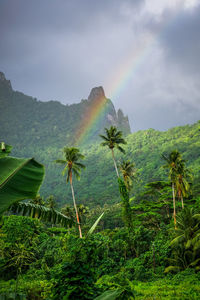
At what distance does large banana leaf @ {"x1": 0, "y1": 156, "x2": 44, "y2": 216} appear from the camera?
2676 mm

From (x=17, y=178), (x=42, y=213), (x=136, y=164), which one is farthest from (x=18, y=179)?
(x=136, y=164)

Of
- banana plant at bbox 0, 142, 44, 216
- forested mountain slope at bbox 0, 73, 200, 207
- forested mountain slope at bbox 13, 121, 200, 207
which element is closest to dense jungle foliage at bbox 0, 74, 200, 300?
banana plant at bbox 0, 142, 44, 216

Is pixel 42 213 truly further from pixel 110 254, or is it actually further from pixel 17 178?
pixel 110 254

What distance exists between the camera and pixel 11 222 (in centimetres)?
1881

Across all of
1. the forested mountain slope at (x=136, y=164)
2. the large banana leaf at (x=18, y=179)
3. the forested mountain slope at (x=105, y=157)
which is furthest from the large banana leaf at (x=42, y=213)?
the forested mountain slope at (x=136, y=164)

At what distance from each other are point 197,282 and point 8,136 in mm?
191807

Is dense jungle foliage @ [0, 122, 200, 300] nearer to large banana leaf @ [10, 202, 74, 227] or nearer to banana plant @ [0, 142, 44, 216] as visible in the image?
large banana leaf @ [10, 202, 74, 227]

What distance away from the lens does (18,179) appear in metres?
2.85

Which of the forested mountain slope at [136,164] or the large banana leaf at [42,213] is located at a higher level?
the forested mountain slope at [136,164]

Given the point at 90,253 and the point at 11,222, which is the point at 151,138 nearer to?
the point at 11,222

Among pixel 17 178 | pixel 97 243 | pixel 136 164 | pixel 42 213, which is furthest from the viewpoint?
pixel 136 164

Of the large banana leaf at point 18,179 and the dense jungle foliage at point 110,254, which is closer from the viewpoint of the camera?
the large banana leaf at point 18,179

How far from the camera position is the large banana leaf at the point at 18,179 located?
2.68 meters

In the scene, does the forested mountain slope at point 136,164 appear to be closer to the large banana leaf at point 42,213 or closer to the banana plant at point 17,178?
the large banana leaf at point 42,213
